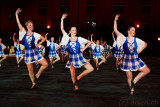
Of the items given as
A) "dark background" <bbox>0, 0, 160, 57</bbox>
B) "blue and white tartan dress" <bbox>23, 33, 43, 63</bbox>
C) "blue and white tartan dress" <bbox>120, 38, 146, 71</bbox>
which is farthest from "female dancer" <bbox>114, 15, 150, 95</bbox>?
"dark background" <bbox>0, 0, 160, 57</bbox>

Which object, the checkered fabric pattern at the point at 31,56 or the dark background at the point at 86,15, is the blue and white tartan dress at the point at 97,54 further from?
the dark background at the point at 86,15

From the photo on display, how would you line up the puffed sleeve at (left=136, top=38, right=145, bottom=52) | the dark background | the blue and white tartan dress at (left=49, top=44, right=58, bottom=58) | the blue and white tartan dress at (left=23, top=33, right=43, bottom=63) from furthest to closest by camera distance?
the dark background
the blue and white tartan dress at (left=49, top=44, right=58, bottom=58)
the blue and white tartan dress at (left=23, top=33, right=43, bottom=63)
the puffed sleeve at (left=136, top=38, right=145, bottom=52)

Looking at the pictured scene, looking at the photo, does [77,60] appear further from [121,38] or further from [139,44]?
[139,44]

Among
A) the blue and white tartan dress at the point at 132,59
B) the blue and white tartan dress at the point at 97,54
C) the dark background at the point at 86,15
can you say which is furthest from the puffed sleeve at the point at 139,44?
the dark background at the point at 86,15

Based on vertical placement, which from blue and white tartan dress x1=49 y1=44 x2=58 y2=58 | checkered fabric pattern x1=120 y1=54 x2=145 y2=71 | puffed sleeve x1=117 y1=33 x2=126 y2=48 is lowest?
blue and white tartan dress x1=49 y1=44 x2=58 y2=58

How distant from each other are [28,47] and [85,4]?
119 feet

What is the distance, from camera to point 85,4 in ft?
139

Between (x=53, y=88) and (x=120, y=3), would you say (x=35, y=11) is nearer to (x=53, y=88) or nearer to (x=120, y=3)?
(x=120, y=3)

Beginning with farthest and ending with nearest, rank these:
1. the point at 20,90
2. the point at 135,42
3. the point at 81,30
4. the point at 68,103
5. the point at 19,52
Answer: the point at 81,30 → the point at 19,52 → the point at 20,90 → the point at 135,42 → the point at 68,103

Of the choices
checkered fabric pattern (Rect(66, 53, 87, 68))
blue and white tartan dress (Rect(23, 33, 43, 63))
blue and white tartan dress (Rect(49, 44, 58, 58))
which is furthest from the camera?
blue and white tartan dress (Rect(49, 44, 58, 58))

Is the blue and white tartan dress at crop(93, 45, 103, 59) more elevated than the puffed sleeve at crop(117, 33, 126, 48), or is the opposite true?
the puffed sleeve at crop(117, 33, 126, 48)

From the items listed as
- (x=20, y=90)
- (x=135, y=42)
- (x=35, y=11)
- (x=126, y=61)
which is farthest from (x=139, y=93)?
(x=35, y=11)

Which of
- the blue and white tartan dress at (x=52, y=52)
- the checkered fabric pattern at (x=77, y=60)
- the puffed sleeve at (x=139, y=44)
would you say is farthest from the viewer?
the blue and white tartan dress at (x=52, y=52)

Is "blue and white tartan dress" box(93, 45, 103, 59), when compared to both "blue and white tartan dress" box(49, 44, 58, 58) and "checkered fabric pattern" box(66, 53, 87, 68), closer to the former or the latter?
"blue and white tartan dress" box(49, 44, 58, 58)
